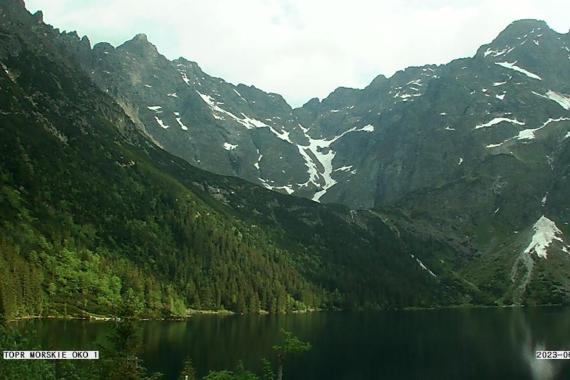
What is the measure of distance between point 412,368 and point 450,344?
40798 millimetres

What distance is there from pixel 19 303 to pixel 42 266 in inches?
1358

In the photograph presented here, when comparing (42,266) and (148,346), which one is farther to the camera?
(42,266)

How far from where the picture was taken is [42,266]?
19450 centimetres

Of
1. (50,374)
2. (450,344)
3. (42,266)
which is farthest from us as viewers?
(42,266)

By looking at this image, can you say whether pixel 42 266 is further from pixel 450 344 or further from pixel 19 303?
pixel 450 344

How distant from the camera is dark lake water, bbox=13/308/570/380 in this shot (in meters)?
112

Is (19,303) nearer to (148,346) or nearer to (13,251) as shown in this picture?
(13,251)

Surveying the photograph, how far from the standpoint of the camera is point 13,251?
178000mm

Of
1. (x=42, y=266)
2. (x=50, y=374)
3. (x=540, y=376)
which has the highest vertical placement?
(x=42, y=266)

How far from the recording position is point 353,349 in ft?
477

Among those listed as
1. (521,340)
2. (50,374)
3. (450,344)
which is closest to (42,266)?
(450,344)

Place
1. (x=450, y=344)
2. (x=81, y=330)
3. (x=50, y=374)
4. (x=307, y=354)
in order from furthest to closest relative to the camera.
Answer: (x=450, y=344) < (x=81, y=330) < (x=307, y=354) < (x=50, y=374)

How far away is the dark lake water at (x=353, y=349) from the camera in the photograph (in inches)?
4419

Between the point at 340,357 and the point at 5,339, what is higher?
the point at 5,339
